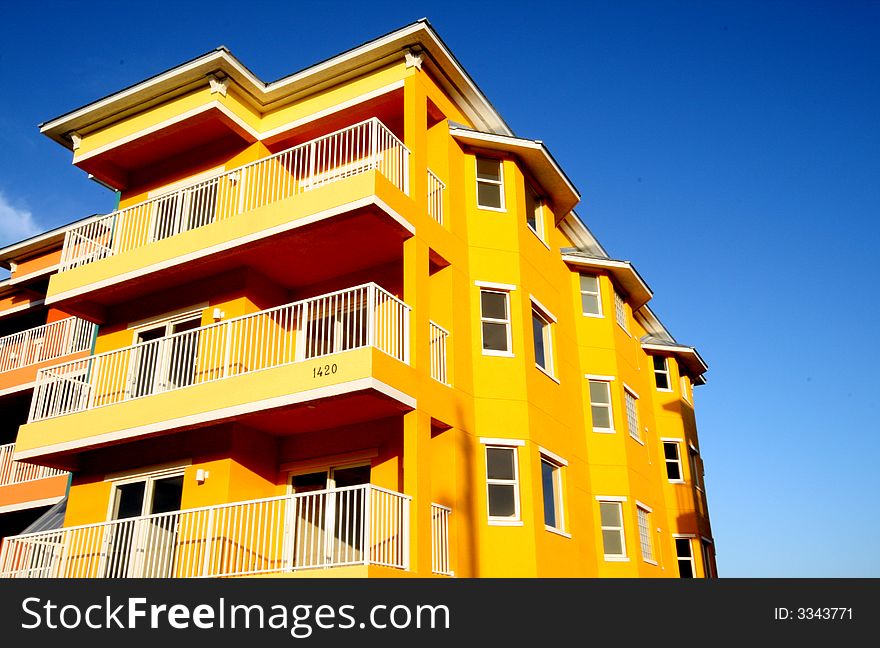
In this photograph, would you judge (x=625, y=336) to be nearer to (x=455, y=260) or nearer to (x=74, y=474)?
(x=455, y=260)

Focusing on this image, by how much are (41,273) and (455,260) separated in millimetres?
17618

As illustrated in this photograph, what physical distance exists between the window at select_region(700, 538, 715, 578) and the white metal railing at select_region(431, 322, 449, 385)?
1609cm

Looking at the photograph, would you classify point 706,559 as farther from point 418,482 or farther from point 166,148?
point 166,148

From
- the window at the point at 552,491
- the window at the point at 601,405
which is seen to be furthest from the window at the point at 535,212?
the window at the point at 552,491

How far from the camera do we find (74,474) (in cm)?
1769

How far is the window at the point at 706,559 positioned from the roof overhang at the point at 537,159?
13.7 m

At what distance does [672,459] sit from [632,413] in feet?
16.1

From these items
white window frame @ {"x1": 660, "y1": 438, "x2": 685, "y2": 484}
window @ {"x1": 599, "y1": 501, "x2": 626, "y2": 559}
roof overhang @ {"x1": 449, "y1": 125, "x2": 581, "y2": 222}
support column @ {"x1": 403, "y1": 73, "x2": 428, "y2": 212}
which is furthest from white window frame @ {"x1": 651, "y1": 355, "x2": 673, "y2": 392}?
support column @ {"x1": 403, "y1": 73, "x2": 428, "y2": 212}

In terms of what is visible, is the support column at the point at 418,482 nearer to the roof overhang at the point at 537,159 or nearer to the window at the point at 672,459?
the roof overhang at the point at 537,159

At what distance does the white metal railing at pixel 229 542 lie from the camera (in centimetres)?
1281

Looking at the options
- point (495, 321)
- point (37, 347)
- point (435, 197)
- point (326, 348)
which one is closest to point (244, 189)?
point (326, 348)

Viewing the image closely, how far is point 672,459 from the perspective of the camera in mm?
28328

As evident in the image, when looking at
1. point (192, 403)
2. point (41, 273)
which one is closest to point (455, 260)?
point (192, 403)

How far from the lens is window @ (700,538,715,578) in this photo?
91.2 feet
